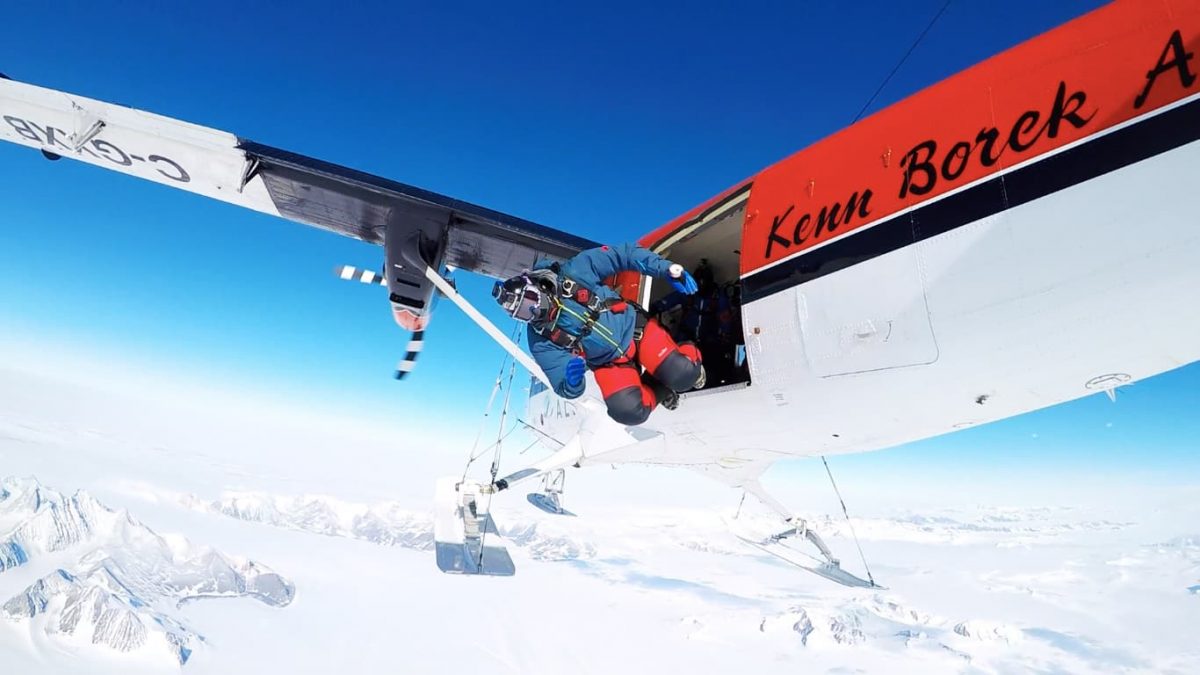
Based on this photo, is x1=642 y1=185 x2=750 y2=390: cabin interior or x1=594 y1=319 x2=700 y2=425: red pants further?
x1=642 y1=185 x2=750 y2=390: cabin interior

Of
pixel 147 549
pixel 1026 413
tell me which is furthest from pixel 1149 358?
pixel 147 549

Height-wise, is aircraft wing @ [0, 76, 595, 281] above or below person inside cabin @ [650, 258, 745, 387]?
Result: above

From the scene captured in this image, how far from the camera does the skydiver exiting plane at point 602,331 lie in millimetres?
4094

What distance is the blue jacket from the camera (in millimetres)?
4191

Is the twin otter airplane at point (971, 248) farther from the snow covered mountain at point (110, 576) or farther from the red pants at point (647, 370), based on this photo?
the snow covered mountain at point (110, 576)

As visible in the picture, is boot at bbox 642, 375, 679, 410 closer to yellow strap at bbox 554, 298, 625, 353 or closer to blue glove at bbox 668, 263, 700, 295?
yellow strap at bbox 554, 298, 625, 353

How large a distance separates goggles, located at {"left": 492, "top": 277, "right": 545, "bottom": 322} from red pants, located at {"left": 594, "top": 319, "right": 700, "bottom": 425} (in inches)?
30.9

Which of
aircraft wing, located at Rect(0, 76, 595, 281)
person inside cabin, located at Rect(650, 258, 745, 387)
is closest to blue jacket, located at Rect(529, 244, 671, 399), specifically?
person inside cabin, located at Rect(650, 258, 745, 387)

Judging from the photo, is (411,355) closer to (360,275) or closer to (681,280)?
(360,275)

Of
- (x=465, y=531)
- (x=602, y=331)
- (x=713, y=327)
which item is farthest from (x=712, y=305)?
(x=465, y=531)

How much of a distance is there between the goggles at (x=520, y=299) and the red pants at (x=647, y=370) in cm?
78

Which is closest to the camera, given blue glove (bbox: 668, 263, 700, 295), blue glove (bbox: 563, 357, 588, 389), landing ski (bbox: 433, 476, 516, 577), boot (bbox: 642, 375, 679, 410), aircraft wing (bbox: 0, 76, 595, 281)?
blue glove (bbox: 668, 263, 700, 295)

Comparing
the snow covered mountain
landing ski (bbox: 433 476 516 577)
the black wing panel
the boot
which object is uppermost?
the black wing panel

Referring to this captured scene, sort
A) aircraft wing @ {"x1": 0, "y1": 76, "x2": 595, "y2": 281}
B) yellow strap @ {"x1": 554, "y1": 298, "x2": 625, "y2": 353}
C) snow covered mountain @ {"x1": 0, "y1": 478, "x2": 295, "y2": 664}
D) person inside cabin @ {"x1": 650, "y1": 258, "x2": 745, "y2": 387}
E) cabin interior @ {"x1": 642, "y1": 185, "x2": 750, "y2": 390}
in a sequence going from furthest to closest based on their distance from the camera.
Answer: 1. snow covered mountain @ {"x1": 0, "y1": 478, "x2": 295, "y2": 664}
2. person inside cabin @ {"x1": 650, "y1": 258, "x2": 745, "y2": 387}
3. aircraft wing @ {"x1": 0, "y1": 76, "x2": 595, "y2": 281}
4. cabin interior @ {"x1": 642, "y1": 185, "x2": 750, "y2": 390}
5. yellow strap @ {"x1": 554, "y1": 298, "x2": 625, "y2": 353}
